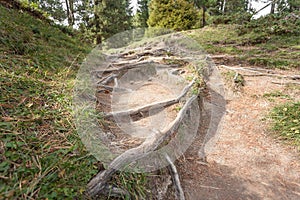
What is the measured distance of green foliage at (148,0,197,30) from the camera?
12.5 m

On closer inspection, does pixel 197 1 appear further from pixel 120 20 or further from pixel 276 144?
pixel 276 144

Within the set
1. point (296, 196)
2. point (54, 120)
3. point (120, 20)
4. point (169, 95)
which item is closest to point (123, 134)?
point (54, 120)

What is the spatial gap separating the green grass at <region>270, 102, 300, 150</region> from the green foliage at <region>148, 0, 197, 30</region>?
416 inches

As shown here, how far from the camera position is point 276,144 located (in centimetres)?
296

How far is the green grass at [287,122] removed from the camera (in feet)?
9.66

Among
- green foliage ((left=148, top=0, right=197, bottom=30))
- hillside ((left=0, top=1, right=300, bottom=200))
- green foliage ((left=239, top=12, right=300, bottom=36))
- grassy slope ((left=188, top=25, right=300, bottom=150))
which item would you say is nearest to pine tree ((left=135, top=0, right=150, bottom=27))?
green foliage ((left=148, top=0, right=197, bottom=30))

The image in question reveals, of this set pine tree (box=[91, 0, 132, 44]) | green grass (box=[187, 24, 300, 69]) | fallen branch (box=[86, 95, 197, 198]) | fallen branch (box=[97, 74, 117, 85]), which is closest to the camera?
fallen branch (box=[86, 95, 197, 198])

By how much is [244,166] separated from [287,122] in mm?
1361

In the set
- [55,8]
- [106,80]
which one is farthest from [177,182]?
[55,8]

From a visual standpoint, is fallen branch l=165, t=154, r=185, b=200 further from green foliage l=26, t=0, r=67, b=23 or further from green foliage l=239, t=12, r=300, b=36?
green foliage l=26, t=0, r=67, b=23

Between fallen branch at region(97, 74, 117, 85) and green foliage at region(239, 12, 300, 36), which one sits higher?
green foliage at region(239, 12, 300, 36)

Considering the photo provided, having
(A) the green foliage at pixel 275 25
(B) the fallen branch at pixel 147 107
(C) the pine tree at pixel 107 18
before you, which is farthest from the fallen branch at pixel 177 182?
(C) the pine tree at pixel 107 18

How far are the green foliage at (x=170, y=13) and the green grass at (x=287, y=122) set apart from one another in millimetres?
10561

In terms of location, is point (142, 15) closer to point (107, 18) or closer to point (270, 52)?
point (107, 18)
